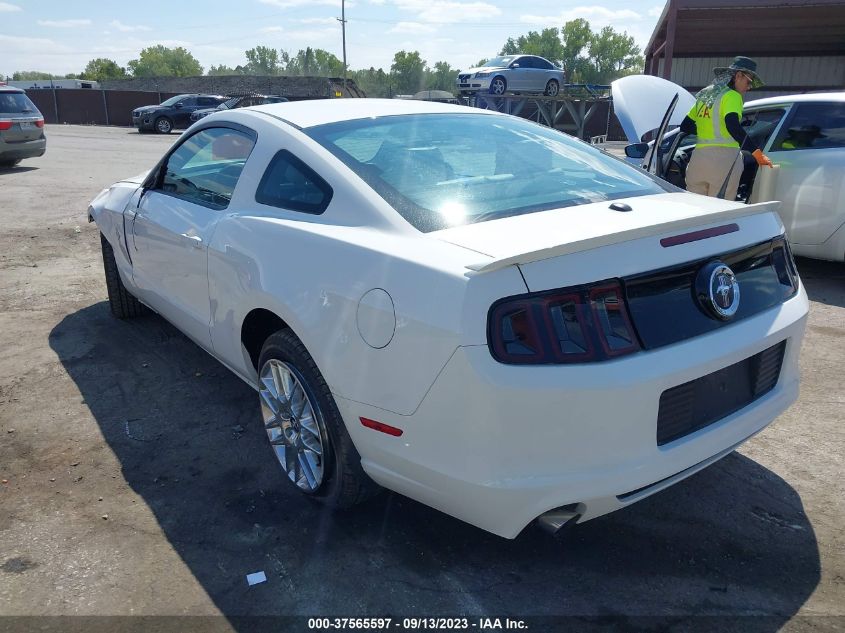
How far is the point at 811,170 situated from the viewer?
584 cm

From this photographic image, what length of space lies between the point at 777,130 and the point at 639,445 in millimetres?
5173

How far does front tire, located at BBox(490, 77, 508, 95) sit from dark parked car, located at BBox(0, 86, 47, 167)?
56.7 feet

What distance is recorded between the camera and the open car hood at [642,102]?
275 inches

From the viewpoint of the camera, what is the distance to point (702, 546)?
8.48 feet

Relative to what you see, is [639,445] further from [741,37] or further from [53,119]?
[53,119]

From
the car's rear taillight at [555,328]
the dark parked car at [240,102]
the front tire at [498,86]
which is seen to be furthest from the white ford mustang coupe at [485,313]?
the front tire at [498,86]

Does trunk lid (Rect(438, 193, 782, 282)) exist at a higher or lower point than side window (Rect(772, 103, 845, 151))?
lower

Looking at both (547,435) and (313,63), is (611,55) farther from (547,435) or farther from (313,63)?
(547,435)

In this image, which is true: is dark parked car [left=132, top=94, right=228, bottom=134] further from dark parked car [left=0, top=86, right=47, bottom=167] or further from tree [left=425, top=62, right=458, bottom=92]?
tree [left=425, top=62, right=458, bottom=92]

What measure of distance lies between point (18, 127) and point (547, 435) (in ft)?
49.9

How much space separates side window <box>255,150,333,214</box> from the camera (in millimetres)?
2734

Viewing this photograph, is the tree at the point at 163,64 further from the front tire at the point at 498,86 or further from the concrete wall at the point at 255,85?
the front tire at the point at 498,86

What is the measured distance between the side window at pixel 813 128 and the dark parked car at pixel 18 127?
545 inches

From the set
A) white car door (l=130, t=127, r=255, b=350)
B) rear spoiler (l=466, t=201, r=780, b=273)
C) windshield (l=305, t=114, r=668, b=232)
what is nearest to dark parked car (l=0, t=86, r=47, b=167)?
white car door (l=130, t=127, r=255, b=350)
